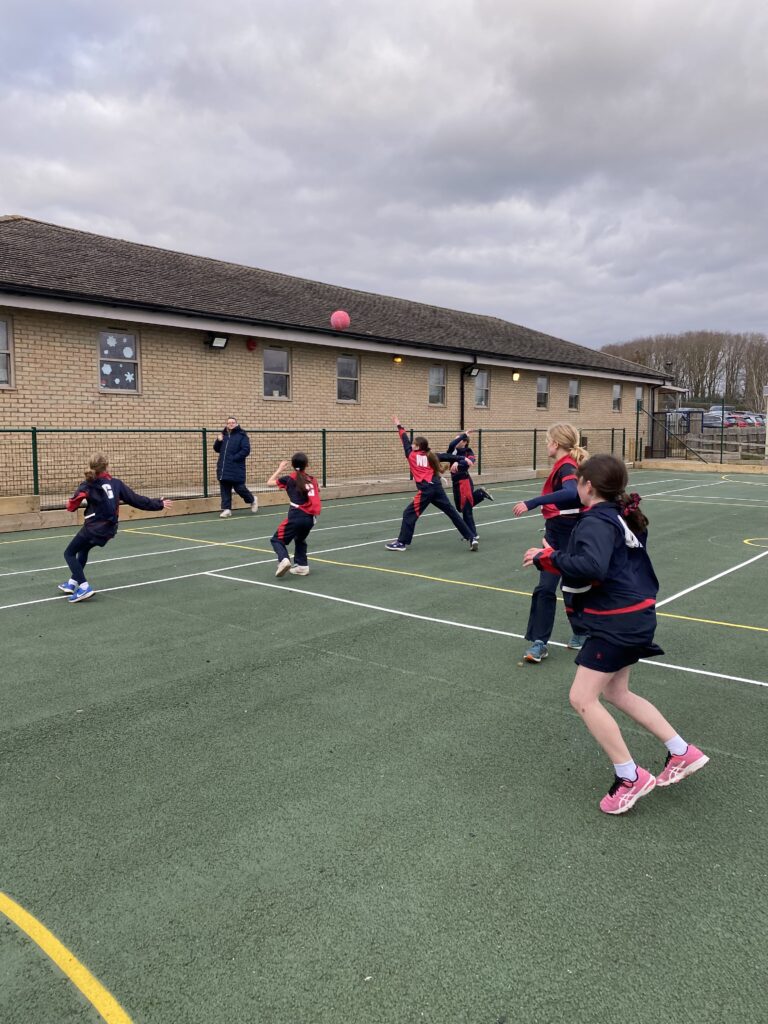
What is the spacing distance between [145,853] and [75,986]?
0.76 m

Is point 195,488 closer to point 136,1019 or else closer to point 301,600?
point 301,600

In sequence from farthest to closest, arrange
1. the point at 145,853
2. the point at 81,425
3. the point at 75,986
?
the point at 81,425 < the point at 145,853 < the point at 75,986

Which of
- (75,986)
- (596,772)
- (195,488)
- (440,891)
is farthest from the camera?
(195,488)

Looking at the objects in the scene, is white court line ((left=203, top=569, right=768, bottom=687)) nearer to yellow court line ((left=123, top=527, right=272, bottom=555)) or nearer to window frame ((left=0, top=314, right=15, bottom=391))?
yellow court line ((left=123, top=527, right=272, bottom=555))

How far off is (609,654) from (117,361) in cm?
1601

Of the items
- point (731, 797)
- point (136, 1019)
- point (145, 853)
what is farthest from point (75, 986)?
point (731, 797)

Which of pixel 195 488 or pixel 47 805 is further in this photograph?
pixel 195 488

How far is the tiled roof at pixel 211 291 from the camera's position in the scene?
637 inches

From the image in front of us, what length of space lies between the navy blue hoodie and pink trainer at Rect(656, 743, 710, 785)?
0.72 metres

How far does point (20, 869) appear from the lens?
9.89 ft

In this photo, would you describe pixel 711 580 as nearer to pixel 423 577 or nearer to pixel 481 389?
pixel 423 577

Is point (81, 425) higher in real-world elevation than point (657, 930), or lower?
higher

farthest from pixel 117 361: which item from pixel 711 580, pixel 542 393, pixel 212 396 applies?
pixel 542 393

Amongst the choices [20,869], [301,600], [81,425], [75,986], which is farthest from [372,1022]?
[81,425]
